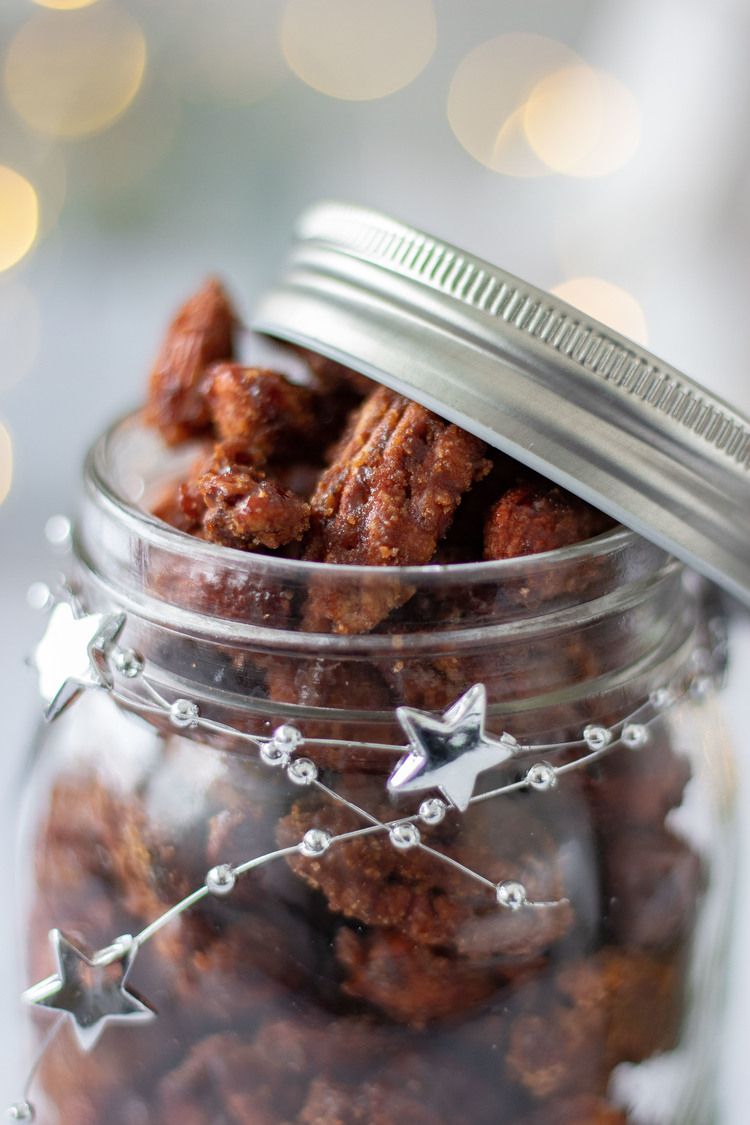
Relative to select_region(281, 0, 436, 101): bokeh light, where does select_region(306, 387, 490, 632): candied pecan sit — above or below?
below

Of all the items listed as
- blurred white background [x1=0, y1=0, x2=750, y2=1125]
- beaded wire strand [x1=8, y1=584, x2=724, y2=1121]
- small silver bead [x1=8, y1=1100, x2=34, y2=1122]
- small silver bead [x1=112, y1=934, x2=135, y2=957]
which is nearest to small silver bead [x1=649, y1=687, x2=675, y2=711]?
beaded wire strand [x1=8, y1=584, x2=724, y2=1121]

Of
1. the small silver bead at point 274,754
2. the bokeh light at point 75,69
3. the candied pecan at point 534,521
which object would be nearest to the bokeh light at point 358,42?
the bokeh light at point 75,69

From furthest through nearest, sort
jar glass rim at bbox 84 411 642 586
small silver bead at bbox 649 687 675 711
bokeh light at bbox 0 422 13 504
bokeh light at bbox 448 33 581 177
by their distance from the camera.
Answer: bokeh light at bbox 0 422 13 504, bokeh light at bbox 448 33 581 177, small silver bead at bbox 649 687 675 711, jar glass rim at bbox 84 411 642 586

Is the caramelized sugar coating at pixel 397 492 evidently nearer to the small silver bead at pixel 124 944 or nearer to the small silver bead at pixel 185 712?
the small silver bead at pixel 185 712

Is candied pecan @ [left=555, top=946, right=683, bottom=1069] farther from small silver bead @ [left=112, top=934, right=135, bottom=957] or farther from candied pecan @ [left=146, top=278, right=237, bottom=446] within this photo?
candied pecan @ [left=146, top=278, right=237, bottom=446]

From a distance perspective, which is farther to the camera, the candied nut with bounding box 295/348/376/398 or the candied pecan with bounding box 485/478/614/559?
the candied nut with bounding box 295/348/376/398

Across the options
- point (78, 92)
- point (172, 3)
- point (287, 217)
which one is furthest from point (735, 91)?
point (78, 92)

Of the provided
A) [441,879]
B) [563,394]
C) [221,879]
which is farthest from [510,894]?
[563,394]
